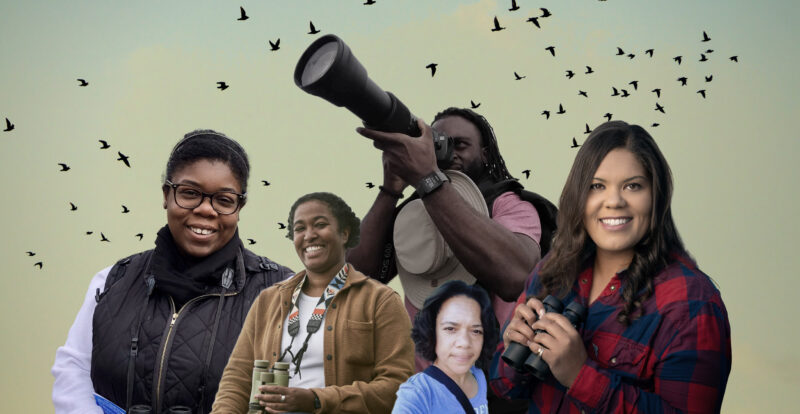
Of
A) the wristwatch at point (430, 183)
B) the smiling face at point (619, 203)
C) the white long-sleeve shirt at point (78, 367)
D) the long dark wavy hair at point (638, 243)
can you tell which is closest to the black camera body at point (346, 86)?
the wristwatch at point (430, 183)

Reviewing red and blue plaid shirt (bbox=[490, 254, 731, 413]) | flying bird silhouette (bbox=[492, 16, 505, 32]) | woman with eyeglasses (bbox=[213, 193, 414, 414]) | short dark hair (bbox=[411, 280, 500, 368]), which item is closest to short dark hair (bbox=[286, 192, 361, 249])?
woman with eyeglasses (bbox=[213, 193, 414, 414])

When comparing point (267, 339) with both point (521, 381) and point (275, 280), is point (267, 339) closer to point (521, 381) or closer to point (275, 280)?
point (275, 280)

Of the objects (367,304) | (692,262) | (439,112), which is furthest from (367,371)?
(439,112)

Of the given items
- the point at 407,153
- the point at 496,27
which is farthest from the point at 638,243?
the point at 496,27

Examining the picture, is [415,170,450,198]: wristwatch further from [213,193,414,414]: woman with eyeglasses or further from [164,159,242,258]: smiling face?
[164,159,242,258]: smiling face

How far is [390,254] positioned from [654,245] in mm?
1901

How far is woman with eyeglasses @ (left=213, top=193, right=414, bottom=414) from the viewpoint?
10.6 feet

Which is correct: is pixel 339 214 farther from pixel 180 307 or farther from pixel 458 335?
pixel 180 307

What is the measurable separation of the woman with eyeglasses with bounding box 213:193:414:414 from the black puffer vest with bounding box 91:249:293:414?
21 centimetres

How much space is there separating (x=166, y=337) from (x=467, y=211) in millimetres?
1555

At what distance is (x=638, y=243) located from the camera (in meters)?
2.67

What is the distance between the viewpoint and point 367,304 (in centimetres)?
345

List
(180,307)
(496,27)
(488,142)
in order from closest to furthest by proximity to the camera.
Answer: (180,307) < (488,142) < (496,27)

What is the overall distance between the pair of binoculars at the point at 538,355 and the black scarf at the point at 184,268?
5.76 feet
